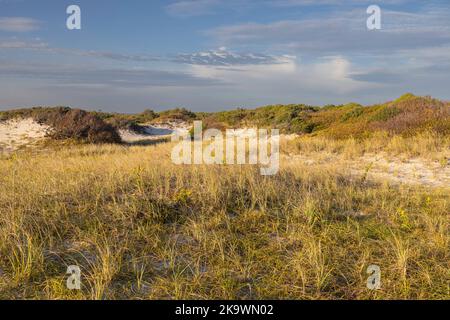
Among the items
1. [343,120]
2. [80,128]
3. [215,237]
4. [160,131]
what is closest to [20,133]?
[80,128]

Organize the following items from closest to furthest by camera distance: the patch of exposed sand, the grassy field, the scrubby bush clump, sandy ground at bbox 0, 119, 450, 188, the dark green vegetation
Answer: the grassy field → the patch of exposed sand → sandy ground at bbox 0, 119, 450, 188 → the dark green vegetation → the scrubby bush clump

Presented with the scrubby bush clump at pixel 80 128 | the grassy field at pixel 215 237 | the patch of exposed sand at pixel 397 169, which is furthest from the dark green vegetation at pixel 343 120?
the grassy field at pixel 215 237

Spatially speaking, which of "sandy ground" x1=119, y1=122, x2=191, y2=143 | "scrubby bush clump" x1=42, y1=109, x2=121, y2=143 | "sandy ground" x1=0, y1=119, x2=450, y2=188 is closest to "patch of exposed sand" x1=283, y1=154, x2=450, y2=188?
"sandy ground" x1=0, y1=119, x2=450, y2=188

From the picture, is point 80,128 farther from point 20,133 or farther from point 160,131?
point 160,131

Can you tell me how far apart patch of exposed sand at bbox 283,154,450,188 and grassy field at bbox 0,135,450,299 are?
122cm

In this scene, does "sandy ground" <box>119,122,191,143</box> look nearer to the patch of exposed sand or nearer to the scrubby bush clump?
the scrubby bush clump

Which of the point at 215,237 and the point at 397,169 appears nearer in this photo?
the point at 215,237

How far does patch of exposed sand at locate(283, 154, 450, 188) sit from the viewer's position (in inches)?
356

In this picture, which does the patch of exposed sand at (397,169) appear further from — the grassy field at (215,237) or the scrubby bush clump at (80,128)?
the scrubby bush clump at (80,128)

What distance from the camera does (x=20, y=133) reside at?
2194 centimetres

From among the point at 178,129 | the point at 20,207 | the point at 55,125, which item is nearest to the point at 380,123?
the point at 20,207

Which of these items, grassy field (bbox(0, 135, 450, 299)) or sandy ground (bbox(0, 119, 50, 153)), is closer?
grassy field (bbox(0, 135, 450, 299))

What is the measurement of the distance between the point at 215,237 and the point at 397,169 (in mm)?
7601

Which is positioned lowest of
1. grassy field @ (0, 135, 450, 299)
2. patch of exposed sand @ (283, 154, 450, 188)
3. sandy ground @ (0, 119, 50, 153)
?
grassy field @ (0, 135, 450, 299)
